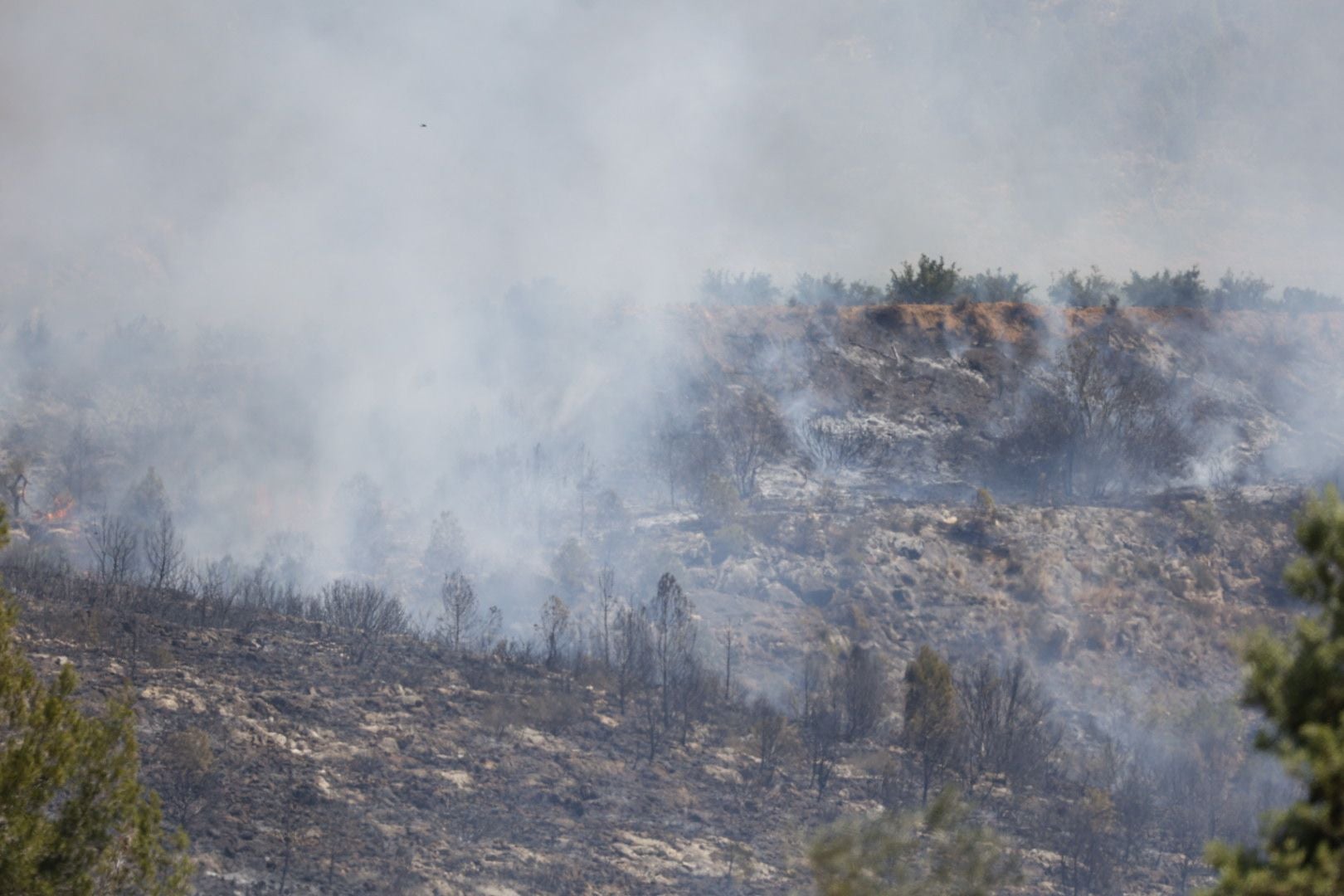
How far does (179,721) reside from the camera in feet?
91.7

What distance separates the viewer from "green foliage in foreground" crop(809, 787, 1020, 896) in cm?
1052

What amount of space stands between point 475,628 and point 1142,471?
113 ft

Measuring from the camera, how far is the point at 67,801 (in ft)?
46.7

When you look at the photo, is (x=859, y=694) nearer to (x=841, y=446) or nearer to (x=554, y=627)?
(x=554, y=627)

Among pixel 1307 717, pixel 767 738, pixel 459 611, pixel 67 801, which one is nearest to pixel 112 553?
pixel 459 611

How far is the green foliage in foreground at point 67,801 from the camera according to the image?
13.3m

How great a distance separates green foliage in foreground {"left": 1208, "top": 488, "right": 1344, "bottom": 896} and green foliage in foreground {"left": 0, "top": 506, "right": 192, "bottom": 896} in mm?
11974

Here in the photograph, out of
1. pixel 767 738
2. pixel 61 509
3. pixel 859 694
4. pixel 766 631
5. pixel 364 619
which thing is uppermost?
pixel 61 509

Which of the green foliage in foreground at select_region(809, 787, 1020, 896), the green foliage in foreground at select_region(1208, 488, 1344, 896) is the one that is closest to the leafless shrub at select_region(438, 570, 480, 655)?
the green foliage in foreground at select_region(809, 787, 1020, 896)

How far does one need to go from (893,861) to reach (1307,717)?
15.5 ft

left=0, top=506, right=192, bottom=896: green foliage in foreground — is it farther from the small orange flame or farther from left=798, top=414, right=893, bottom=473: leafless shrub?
left=798, top=414, right=893, bottom=473: leafless shrub

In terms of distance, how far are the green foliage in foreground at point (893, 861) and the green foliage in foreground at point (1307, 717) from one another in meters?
3.62

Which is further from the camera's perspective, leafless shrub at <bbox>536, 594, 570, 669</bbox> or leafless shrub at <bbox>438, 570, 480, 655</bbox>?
leafless shrub at <bbox>438, 570, 480, 655</bbox>

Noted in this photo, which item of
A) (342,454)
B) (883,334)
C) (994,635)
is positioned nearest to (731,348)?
(883,334)
